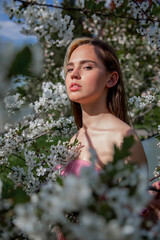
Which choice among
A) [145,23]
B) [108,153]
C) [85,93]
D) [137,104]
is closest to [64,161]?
[108,153]

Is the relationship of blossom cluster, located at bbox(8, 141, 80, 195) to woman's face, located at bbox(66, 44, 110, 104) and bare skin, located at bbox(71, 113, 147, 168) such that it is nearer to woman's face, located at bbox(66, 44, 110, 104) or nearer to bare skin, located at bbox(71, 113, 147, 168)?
bare skin, located at bbox(71, 113, 147, 168)

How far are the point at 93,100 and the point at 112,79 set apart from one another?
0.25 metres

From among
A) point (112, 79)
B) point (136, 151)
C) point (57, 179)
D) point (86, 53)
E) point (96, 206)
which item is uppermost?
point (86, 53)

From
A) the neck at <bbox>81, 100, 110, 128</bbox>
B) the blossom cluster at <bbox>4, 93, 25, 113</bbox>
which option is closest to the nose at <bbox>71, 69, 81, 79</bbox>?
the neck at <bbox>81, 100, 110, 128</bbox>

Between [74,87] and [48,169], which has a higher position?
[74,87]

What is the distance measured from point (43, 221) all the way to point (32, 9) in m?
2.64

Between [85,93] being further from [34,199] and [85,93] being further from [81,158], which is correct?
[34,199]

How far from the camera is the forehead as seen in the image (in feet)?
5.73

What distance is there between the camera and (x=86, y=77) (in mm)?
1668

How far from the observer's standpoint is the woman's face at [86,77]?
1.68 meters

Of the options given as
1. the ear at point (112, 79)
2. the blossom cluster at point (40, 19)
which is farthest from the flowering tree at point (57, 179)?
the ear at point (112, 79)

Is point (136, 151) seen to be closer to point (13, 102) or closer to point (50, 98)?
point (50, 98)

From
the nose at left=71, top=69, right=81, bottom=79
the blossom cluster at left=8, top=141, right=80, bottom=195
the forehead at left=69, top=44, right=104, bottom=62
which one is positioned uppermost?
the forehead at left=69, top=44, right=104, bottom=62

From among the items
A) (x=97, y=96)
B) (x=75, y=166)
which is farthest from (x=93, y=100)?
(x=75, y=166)
